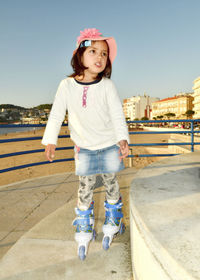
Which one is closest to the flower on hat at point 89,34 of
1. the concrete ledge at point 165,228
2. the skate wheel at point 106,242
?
the concrete ledge at point 165,228

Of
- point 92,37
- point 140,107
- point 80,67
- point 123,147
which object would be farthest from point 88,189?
point 140,107

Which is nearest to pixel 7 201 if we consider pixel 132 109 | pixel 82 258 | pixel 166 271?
pixel 82 258

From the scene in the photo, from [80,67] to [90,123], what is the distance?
1.52ft

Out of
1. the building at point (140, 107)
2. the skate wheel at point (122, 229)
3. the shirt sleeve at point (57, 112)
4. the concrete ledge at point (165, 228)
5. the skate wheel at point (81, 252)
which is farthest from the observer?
the building at point (140, 107)

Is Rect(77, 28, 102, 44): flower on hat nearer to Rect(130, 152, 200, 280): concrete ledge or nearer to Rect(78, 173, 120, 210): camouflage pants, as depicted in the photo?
Rect(78, 173, 120, 210): camouflage pants

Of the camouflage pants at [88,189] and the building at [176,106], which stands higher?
the building at [176,106]

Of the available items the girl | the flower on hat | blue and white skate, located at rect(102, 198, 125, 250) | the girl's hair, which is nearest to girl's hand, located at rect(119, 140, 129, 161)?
the girl

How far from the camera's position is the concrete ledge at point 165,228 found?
901 millimetres

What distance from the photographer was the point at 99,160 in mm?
1778

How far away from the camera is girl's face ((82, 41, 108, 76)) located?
1.74 m

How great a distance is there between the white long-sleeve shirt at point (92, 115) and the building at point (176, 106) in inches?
3462

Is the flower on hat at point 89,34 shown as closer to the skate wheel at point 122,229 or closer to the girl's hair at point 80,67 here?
the girl's hair at point 80,67

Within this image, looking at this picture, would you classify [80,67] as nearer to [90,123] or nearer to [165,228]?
[90,123]

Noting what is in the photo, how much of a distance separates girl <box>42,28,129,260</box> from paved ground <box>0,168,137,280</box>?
120mm
